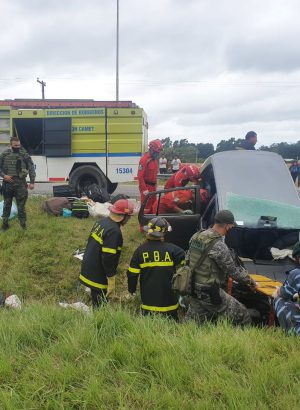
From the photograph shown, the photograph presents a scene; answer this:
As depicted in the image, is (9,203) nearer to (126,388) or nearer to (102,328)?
(102,328)

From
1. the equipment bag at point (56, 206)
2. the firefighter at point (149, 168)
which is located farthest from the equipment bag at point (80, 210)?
the firefighter at point (149, 168)

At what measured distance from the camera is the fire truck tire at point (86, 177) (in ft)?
37.5

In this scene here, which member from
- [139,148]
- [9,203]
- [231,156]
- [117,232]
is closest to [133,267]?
[117,232]

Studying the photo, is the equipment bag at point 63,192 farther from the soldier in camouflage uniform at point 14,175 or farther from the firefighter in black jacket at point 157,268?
the firefighter in black jacket at point 157,268

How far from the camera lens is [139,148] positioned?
1123cm

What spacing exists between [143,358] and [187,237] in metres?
3.03

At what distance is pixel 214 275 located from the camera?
3.74m

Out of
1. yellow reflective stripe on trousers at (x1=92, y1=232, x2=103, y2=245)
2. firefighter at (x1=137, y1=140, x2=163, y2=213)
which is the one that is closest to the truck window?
firefighter at (x1=137, y1=140, x2=163, y2=213)

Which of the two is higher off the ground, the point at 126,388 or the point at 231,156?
the point at 231,156

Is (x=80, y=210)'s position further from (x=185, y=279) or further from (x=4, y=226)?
(x=185, y=279)

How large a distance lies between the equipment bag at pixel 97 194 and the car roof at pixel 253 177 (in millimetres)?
4558

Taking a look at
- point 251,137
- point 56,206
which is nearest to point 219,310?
point 251,137

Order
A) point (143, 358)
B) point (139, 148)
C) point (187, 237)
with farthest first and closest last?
point (139, 148) < point (187, 237) < point (143, 358)

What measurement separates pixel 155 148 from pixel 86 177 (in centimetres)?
448
